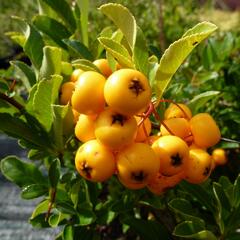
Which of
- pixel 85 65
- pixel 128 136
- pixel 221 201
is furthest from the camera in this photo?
pixel 221 201

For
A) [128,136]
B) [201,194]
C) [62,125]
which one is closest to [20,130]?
[62,125]

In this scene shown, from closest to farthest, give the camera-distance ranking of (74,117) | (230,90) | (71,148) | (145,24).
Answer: (74,117) → (71,148) → (230,90) → (145,24)

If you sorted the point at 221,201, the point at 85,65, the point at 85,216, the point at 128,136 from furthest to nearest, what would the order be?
the point at 85,216 < the point at 221,201 < the point at 85,65 < the point at 128,136

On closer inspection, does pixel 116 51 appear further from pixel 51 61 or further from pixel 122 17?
pixel 51 61

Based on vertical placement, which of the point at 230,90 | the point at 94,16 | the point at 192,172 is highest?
the point at 192,172

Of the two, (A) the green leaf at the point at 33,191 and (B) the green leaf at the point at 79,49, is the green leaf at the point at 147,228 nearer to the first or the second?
(A) the green leaf at the point at 33,191

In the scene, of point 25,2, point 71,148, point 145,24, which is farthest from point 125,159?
point 25,2

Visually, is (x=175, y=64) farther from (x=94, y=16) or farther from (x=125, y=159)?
(x=94, y=16)
